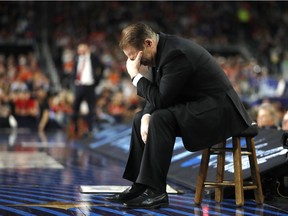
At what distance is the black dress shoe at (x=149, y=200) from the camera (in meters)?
4.12

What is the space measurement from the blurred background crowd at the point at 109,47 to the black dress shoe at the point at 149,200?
27.5 ft

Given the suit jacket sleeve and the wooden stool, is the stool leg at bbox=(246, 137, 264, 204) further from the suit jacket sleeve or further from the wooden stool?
the suit jacket sleeve

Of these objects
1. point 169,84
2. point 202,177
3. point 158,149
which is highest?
point 169,84

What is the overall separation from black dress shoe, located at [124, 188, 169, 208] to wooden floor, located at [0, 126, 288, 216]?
4 centimetres

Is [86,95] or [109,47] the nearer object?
[86,95]

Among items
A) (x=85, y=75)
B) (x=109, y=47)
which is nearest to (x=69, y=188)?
(x=85, y=75)

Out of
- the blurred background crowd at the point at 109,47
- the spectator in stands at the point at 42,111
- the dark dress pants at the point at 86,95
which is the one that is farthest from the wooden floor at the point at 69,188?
the spectator in stands at the point at 42,111

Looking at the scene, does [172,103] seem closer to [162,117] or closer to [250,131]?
[162,117]

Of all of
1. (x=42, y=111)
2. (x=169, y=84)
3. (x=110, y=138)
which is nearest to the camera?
(x=169, y=84)

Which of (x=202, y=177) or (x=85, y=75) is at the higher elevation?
(x=85, y=75)

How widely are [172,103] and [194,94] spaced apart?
0.47 ft

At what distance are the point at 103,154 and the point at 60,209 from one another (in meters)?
4.54

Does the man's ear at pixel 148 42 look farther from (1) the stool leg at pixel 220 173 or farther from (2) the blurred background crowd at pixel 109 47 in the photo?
(2) the blurred background crowd at pixel 109 47

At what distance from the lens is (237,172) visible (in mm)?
4332
